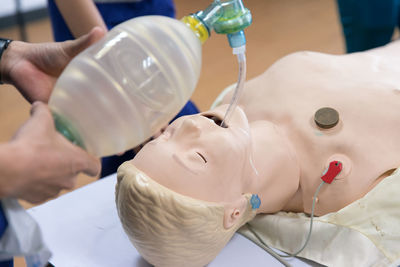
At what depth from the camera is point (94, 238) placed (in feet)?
4.52

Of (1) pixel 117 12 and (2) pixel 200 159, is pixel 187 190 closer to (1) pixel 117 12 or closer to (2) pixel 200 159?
(2) pixel 200 159

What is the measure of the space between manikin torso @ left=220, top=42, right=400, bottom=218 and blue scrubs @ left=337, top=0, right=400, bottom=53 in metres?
0.71

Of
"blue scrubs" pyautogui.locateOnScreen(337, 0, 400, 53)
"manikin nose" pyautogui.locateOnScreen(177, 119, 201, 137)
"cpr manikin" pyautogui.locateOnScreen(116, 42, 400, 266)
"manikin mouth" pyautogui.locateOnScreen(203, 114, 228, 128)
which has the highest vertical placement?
"manikin nose" pyautogui.locateOnScreen(177, 119, 201, 137)

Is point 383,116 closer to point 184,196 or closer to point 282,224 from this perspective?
point 282,224

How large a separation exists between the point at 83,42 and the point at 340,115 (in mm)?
759

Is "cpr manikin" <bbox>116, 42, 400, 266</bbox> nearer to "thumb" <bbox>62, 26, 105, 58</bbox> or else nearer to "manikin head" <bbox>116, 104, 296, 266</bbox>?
"manikin head" <bbox>116, 104, 296, 266</bbox>

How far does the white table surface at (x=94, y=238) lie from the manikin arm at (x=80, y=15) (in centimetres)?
55

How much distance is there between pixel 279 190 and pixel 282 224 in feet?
0.41

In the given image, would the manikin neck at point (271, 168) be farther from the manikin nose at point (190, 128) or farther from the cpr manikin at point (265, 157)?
the manikin nose at point (190, 128)

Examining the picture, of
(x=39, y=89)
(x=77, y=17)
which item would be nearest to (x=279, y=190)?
(x=39, y=89)

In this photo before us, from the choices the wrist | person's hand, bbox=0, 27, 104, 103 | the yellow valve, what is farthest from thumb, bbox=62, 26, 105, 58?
the wrist

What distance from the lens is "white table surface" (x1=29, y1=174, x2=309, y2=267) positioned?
1290mm

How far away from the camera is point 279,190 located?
1.28 m

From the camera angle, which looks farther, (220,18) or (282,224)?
(282,224)
